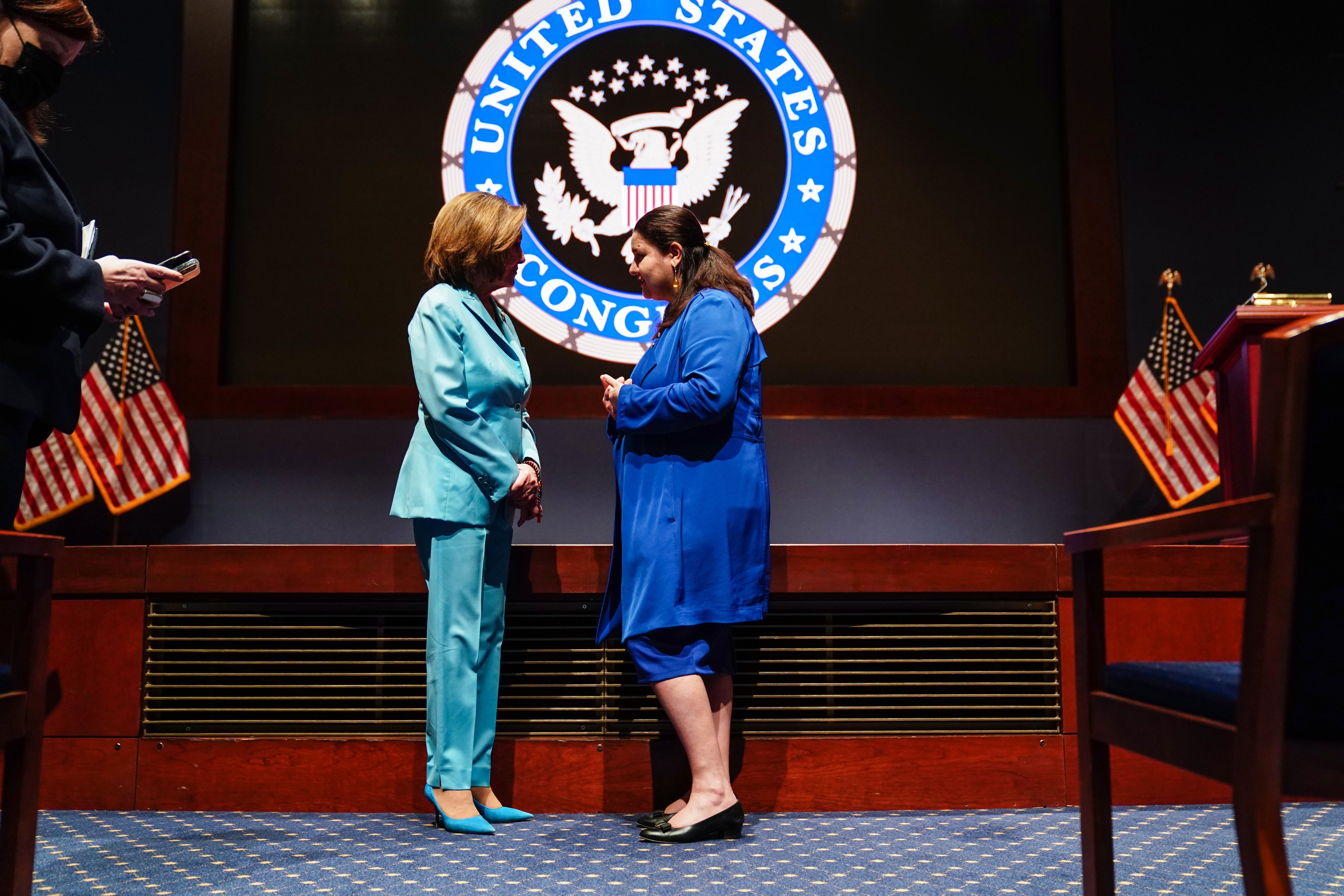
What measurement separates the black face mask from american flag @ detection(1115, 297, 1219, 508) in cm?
349

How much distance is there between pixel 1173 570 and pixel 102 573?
8.81ft

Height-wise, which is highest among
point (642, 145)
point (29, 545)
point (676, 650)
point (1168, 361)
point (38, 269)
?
point (642, 145)

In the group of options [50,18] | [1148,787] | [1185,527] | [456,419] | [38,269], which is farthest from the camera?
[1148,787]

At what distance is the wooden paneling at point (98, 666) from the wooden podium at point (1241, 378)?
8.43 feet

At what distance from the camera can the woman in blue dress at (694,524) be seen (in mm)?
2176

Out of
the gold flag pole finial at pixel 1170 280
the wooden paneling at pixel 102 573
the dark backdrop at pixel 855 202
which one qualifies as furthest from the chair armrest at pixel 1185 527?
the gold flag pole finial at pixel 1170 280

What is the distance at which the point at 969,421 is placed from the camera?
404 cm

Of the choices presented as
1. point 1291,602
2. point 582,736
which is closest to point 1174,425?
point 582,736

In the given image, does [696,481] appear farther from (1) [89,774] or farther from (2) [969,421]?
(2) [969,421]

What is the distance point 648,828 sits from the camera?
7.24 feet

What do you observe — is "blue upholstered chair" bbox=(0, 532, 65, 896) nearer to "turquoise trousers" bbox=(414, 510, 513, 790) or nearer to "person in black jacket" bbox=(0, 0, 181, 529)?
"person in black jacket" bbox=(0, 0, 181, 529)

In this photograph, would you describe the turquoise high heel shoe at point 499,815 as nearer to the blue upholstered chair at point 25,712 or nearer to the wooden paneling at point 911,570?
the wooden paneling at point 911,570

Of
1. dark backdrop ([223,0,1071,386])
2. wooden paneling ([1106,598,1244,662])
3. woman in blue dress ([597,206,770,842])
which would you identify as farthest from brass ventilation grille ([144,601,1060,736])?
dark backdrop ([223,0,1071,386])

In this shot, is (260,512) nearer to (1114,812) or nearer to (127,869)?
(127,869)
